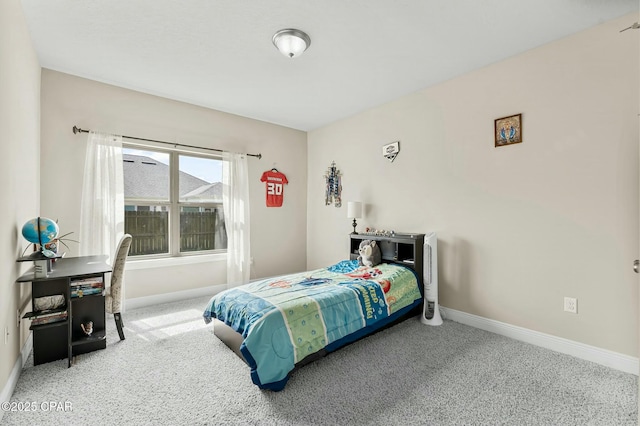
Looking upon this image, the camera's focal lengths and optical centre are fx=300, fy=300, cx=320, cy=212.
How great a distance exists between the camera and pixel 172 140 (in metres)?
3.85

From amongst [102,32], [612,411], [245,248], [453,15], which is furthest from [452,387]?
[102,32]

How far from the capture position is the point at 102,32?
2.43m

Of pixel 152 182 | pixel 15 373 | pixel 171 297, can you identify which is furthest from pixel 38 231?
pixel 171 297

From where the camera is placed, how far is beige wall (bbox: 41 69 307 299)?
3117mm

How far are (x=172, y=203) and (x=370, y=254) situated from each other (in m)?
2.64

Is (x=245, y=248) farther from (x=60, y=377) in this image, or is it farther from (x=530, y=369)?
(x=530, y=369)

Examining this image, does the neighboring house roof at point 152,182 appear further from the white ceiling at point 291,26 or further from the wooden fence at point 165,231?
the white ceiling at point 291,26

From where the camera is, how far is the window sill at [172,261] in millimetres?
3591

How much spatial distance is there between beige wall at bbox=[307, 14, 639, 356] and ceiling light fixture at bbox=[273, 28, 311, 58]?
168 cm

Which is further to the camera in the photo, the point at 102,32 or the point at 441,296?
the point at 441,296

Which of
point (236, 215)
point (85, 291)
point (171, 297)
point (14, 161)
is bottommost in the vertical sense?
point (171, 297)

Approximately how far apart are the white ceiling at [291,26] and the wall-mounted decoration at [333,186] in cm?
131

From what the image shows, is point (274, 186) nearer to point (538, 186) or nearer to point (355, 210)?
point (355, 210)

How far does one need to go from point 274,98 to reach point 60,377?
3.32 metres
